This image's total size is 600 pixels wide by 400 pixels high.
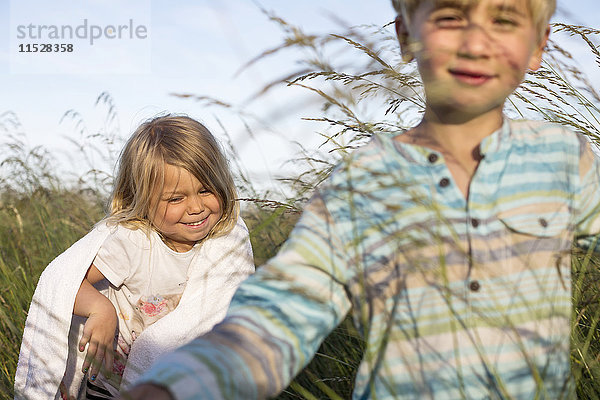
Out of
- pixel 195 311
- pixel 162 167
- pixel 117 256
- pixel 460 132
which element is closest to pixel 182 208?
pixel 162 167

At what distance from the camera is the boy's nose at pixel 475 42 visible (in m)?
0.95

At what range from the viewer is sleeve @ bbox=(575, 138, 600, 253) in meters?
1.07

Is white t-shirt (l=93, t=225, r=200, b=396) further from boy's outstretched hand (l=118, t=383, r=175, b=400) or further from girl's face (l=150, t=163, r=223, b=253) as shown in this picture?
boy's outstretched hand (l=118, t=383, r=175, b=400)

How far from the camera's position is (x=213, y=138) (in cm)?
287

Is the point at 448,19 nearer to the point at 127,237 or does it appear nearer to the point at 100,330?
the point at 100,330

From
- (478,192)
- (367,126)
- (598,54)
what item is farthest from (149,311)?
(598,54)

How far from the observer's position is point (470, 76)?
0.99 metres

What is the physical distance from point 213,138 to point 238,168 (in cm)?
35

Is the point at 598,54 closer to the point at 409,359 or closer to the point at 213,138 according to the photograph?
the point at 409,359

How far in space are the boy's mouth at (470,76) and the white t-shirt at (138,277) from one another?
6.02 ft

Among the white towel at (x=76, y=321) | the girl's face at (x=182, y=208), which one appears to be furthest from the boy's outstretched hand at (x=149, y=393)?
the girl's face at (x=182, y=208)

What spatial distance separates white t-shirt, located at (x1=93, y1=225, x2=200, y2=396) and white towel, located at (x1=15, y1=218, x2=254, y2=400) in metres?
0.08

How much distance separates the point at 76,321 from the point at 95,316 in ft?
1.13

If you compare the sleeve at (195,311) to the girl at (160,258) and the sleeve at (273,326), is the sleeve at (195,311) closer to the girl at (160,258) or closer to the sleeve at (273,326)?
the girl at (160,258)
